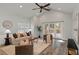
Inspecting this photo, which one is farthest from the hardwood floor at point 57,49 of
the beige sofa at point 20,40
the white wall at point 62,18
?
the beige sofa at point 20,40

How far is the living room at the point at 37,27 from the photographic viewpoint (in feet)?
7.25

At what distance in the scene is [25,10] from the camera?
2.24 m

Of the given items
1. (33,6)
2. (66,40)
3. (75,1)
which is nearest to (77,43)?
(66,40)

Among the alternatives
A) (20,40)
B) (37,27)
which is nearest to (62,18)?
(37,27)

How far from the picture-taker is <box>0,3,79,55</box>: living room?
2.21 metres

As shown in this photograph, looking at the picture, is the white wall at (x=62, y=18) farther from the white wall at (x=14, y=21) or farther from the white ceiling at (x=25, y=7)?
the white wall at (x=14, y=21)

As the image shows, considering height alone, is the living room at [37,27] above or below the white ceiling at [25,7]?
below

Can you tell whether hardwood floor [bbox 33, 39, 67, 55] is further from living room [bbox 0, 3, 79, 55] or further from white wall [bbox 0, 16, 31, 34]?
white wall [bbox 0, 16, 31, 34]

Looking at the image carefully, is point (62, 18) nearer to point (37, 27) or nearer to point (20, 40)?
point (37, 27)

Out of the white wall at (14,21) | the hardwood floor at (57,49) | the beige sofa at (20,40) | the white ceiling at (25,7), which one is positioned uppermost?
the white ceiling at (25,7)

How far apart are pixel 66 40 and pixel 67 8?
55cm

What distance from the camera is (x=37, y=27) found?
7.52 ft
